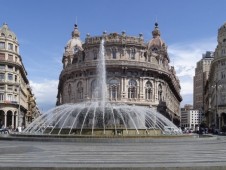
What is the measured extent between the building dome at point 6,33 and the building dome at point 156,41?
31522mm

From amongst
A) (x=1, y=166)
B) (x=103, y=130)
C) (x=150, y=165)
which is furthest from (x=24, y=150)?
(x=103, y=130)

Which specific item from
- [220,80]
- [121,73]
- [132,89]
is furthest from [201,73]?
[121,73]

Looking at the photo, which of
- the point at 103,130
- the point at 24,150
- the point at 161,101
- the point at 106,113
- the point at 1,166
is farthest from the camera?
the point at 161,101

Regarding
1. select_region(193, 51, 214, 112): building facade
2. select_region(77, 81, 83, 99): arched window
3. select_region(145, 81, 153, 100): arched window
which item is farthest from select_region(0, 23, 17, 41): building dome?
select_region(193, 51, 214, 112): building facade

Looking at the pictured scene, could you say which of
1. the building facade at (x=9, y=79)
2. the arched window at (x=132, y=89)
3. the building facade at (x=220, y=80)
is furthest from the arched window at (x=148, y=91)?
the building facade at (x=9, y=79)

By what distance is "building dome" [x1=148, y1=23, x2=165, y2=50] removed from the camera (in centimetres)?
9174

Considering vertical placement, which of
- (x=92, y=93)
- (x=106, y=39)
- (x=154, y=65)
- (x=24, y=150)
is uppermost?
(x=106, y=39)

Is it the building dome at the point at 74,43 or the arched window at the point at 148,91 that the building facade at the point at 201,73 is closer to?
the building dome at the point at 74,43

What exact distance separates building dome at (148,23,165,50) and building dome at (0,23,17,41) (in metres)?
31.5

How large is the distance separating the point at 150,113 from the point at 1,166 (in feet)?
65.4

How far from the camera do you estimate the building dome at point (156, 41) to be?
3612 inches

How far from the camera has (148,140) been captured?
19.7 m

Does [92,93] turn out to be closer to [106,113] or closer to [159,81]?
[159,81]

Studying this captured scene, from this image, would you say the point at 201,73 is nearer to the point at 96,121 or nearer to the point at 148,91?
the point at 148,91
